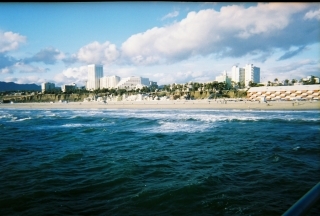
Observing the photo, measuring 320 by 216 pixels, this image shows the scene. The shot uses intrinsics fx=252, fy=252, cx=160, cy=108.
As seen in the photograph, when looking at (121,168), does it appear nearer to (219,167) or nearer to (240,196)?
(219,167)

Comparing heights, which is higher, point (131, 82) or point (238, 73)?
point (238, 73)

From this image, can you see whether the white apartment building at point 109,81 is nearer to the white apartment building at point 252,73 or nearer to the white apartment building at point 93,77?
the white apartment building at point 93,77

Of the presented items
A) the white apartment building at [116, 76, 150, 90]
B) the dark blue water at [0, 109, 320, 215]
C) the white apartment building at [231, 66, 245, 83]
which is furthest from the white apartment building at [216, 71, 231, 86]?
the dark blue water at [0, 109, 320, 215]

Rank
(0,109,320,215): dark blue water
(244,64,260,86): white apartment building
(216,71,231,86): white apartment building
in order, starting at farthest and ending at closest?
(244,64,260,86): white apartment building < (216,71,231,86): white apartment building < (0,109,320,215): dark blue water

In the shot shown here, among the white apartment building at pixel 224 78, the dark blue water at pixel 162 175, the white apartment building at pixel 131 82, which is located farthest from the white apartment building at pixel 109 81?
the dark blue water at pixel 162 175

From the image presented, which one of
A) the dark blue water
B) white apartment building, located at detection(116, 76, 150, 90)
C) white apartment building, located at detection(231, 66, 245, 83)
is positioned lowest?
the dark blue water

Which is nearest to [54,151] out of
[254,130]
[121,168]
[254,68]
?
[121,168]

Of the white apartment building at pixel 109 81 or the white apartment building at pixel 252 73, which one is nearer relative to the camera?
the white apartment building at pixel 252 73

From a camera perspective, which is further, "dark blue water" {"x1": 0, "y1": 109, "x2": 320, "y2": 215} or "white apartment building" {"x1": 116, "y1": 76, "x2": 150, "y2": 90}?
"white apartment building" {"x1": 116, "y1": 76, "x2": 150, "y2": 90}

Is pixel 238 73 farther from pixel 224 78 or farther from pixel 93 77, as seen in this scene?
pixel 93 77

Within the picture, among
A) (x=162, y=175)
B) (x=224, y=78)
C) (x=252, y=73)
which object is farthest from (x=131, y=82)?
(x=162, y=175)

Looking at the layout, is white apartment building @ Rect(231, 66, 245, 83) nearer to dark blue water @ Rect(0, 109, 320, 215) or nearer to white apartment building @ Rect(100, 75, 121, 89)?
white apartment building @ Rect(100, 75, 121, 89)
